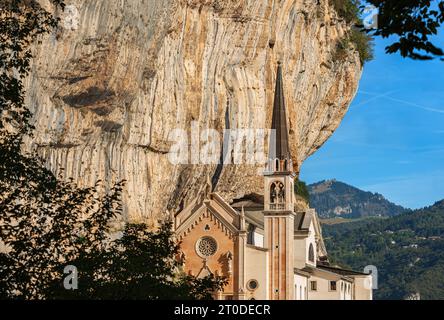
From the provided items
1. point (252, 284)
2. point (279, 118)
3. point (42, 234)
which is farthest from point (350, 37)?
point (42, 234)

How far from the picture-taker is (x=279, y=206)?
6844cm

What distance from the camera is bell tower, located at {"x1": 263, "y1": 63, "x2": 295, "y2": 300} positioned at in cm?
Answer: 6669

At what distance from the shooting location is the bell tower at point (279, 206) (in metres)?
66.7

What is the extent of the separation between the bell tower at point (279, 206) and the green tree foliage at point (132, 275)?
37673 millimetres

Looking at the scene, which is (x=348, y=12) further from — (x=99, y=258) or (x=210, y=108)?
(x=99, y=258)

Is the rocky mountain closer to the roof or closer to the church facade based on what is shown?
the roof

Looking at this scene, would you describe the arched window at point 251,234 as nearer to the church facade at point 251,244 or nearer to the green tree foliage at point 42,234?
the church facade at point 251,244

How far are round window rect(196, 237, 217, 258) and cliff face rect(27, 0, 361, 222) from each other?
298 cm

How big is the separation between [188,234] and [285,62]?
40.1ft

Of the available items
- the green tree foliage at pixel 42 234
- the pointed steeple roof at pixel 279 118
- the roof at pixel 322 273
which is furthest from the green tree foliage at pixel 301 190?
the green tree foliage at pixel 42 234

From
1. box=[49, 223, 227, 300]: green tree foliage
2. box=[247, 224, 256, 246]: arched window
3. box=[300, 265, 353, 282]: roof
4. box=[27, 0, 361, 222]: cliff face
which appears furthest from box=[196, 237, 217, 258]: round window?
box=[49, 223, 227, 300]: green tree foliage

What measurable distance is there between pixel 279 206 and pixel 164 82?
16.4 m

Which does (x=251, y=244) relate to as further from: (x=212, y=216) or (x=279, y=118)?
(x=279, y=118)
